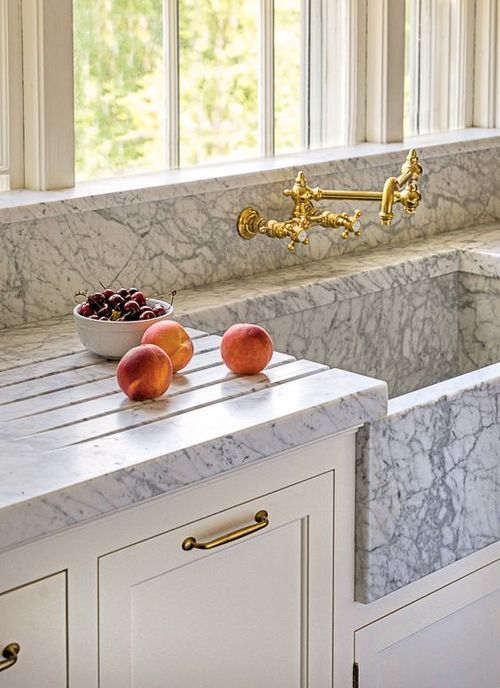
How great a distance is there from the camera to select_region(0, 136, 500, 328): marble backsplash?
228cm

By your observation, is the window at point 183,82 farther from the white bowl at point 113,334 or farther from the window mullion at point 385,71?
the white bowl at point 113,334

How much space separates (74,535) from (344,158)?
4.81 feet

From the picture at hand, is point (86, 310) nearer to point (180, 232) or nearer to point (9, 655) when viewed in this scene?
point (180, 232)

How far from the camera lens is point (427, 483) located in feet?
6.71

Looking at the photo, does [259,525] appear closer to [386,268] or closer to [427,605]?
[427,605]

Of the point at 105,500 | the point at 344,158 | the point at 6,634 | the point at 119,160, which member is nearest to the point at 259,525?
the point at 105,500

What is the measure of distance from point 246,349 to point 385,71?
51.6 inches

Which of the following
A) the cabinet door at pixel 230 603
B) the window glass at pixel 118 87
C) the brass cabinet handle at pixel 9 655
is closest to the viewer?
the brass cabinet handle at pixel 9 655

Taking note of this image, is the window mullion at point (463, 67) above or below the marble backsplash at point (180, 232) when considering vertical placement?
above

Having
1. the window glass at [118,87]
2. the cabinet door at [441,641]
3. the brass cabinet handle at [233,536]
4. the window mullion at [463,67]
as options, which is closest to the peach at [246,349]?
the brass cabinet handle at [233,536]

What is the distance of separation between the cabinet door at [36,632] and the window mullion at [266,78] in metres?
1.52

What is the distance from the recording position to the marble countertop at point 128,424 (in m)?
1.56

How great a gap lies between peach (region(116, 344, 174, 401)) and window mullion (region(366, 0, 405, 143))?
139 cm

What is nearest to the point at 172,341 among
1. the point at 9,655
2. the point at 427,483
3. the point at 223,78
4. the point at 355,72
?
the point at 427,483
